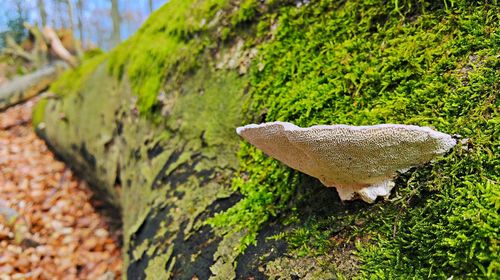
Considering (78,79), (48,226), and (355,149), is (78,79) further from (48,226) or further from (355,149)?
(355,149)

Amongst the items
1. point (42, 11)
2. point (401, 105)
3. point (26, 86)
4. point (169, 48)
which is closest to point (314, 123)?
point (401, 105)

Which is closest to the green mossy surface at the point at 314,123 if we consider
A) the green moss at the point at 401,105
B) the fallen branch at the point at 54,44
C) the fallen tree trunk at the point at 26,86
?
the green moss at the point at 401,105

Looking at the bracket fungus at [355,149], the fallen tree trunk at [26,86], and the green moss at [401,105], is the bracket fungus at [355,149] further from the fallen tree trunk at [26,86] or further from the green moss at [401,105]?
the fallen tree trunk at [26,86]

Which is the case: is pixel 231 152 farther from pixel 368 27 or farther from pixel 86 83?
pixel 86 83

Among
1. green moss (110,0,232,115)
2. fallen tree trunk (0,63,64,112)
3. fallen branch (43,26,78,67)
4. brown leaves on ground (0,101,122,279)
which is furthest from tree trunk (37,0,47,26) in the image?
green moss (110,0,232,115)

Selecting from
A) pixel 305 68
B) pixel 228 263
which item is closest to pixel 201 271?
pixel 228 263

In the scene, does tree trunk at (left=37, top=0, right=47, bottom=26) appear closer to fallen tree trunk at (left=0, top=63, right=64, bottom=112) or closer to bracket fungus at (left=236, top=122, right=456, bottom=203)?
fallen tree trunk at (left=0, top=63, right=64, bottom=112)
